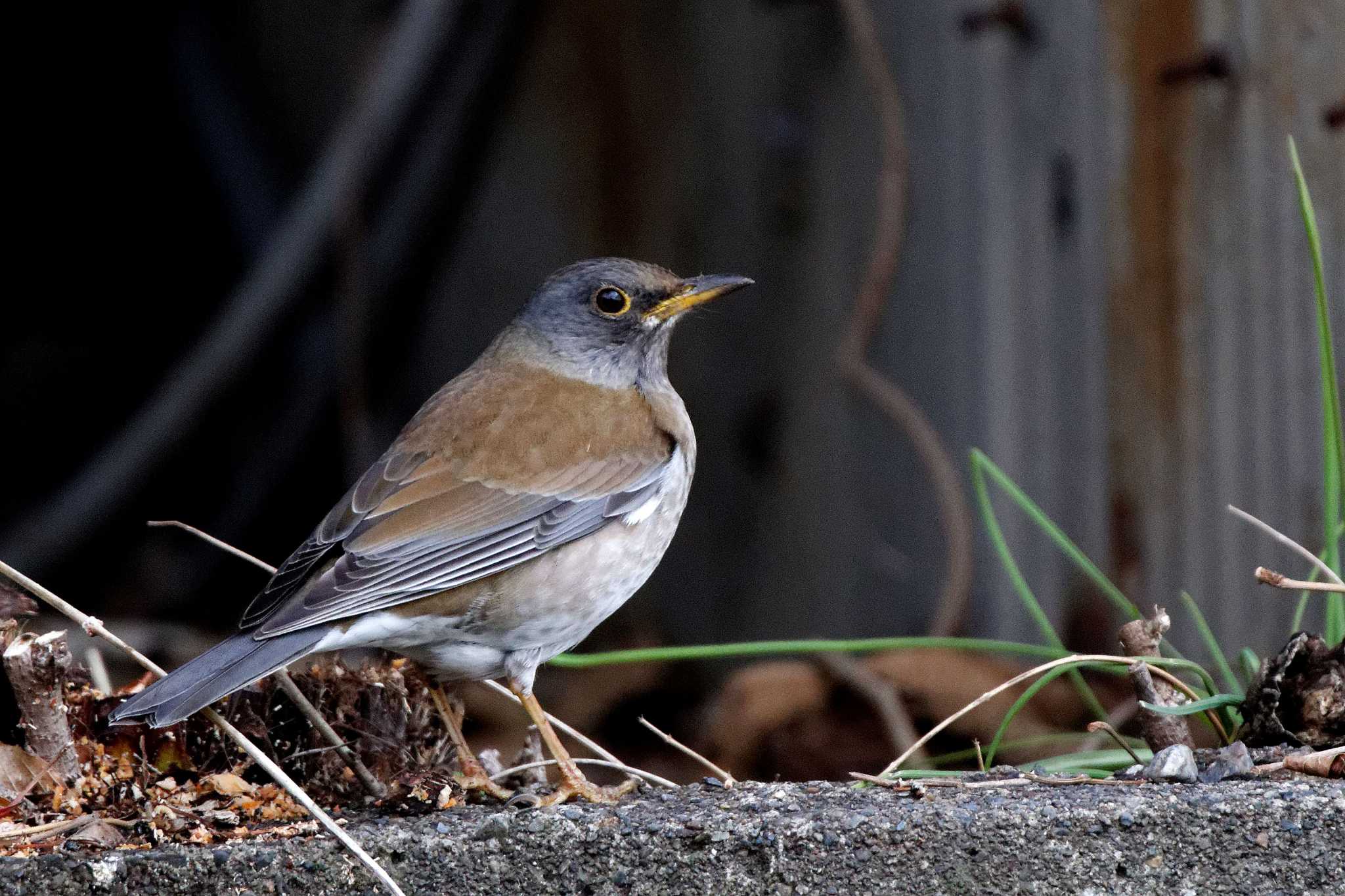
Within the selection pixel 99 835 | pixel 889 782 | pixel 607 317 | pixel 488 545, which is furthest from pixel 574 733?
pixel 607 317

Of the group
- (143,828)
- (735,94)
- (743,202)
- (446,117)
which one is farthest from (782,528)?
(143,828)

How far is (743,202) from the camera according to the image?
6.67 m

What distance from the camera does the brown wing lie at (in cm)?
293

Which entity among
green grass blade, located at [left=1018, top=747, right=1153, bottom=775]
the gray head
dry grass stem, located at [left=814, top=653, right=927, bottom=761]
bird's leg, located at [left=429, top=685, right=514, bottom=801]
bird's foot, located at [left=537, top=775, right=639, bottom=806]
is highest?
the gray head

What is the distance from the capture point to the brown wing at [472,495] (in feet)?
9.61

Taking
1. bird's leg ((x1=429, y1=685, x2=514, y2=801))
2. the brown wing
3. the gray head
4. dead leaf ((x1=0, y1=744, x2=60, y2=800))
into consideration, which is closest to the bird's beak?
the gray head

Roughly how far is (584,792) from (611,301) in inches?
58.9

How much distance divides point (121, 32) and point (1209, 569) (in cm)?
577

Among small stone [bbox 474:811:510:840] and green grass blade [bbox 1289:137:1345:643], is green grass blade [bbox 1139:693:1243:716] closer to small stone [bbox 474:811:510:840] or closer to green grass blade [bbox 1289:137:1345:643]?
green grass blade [bbox 1289:137:1345:643]

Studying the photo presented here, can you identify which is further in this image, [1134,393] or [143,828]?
[1134,393]

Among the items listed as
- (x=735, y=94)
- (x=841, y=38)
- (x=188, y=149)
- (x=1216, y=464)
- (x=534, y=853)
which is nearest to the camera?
(x=534, y=853)

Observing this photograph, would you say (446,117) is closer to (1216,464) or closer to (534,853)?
(1216,464)

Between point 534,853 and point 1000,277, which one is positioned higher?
point 1000,277

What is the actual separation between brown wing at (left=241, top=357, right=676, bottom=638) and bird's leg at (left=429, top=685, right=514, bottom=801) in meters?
0.20
